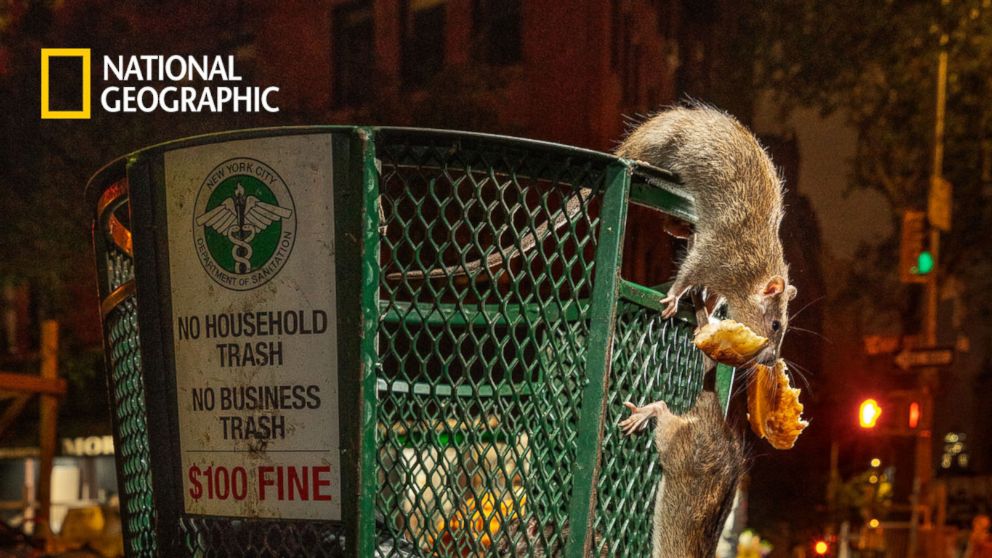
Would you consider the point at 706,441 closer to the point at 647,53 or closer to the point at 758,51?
the point at 647,53

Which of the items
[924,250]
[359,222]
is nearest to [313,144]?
[359,222]

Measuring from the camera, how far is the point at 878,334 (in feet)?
22.8

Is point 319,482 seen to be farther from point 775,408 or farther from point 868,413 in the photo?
point 868,413

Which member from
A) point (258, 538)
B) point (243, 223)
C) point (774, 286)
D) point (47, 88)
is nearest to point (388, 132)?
point (243, 223)

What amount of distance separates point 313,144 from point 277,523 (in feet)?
1.59

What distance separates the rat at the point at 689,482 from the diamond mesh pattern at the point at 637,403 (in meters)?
0.02

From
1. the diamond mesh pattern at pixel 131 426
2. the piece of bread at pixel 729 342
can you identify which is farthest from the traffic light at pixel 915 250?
the diamond mesh pattern at pixel 131 426

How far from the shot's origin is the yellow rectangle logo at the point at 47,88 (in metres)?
3.90

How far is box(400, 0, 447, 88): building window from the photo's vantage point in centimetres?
433

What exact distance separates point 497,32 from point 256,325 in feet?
10.4

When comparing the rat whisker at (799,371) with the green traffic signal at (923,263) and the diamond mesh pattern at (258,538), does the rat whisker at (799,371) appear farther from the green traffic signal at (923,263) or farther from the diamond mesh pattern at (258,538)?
the green traffic signal at (923,263)

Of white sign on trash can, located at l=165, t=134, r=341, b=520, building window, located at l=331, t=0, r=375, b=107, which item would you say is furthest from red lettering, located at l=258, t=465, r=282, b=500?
building window, located at l=331, t=0, r=375, b=107

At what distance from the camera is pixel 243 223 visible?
1367 millimetres

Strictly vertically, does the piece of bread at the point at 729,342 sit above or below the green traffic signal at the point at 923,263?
above
